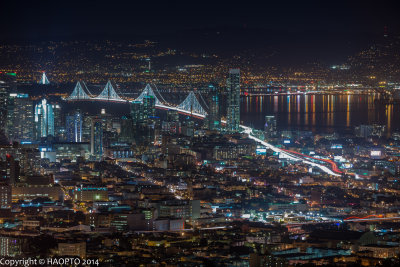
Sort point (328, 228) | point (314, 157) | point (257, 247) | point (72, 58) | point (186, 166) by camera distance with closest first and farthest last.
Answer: point (257, 247) < point (328, 228) < point (186, 166) < point (314, 157) < point (72, 58)

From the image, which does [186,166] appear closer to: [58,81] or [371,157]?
[371,157]

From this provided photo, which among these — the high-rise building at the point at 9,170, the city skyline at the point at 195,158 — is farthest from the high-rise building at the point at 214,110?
the high-rise building at the point at 9,170

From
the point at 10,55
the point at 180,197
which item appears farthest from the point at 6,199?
the point at 10,55

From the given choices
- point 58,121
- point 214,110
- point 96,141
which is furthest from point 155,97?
point 96,141

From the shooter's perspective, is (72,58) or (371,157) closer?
(371,157)

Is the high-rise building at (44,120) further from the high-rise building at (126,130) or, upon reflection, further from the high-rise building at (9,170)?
the high-rise building at (9,170)
